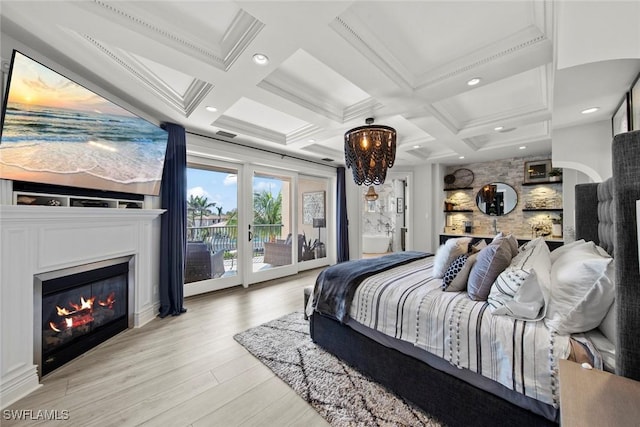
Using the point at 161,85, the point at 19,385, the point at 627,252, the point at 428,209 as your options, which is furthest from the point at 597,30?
the point at 428,209

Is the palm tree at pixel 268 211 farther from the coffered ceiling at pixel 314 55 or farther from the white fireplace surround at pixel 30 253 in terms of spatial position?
the white fireplace surround at pixel 30 253

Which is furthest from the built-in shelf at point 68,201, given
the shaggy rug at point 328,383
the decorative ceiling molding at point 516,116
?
the decorative ceiling molding at point 516,116

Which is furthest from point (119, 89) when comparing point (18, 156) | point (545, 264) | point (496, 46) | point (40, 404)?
point (545, 264)

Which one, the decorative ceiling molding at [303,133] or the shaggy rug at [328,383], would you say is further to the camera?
the decorative ceiling molding at [303,133]

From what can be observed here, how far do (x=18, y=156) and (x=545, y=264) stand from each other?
362cm

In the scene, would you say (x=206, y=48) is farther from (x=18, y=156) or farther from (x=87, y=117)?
(x=18, y=156)

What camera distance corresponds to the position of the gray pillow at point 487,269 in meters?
1.64

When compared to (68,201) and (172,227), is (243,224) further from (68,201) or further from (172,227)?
(68,201)

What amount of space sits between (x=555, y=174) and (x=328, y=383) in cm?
559

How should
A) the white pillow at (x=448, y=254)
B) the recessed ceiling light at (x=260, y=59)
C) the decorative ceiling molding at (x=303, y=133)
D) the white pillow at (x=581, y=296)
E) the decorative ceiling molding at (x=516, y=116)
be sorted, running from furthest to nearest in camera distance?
the decorative ceiling molding at (x=303, y=133), the decorative ceiling molding at (x=516, y=116), the white pillow at (x=448, y=254), the recessed ceiling light at (x=260, y=59), the white pillow at (x=581, y=296)

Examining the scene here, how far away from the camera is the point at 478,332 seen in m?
1.40

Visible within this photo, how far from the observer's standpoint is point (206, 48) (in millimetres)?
1953

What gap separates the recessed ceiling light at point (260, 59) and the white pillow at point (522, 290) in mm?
2260

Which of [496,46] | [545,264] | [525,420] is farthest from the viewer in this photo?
[496,46]
